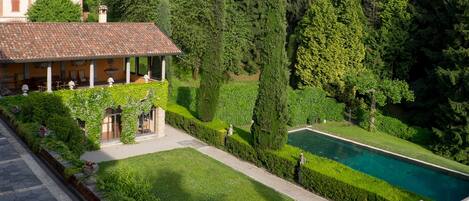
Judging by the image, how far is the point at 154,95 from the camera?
2908cm

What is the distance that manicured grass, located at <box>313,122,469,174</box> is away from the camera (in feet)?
102

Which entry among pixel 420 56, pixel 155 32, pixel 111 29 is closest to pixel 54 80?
pixel 111 29

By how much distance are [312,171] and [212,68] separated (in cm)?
1065

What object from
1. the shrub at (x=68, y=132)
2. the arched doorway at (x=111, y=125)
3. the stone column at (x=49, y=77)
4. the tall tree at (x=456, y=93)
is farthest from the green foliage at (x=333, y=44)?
the stone column at (x=49, y=77)

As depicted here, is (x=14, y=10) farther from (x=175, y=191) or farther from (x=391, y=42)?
(x=391, y=42)

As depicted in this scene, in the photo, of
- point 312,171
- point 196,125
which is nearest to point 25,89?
point 196,125

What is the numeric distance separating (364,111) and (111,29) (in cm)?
2261

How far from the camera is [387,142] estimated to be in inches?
1373

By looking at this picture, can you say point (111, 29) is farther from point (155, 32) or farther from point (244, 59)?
point (244, 59)

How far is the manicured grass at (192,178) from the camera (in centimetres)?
2142

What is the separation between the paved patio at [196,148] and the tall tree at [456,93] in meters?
15.4

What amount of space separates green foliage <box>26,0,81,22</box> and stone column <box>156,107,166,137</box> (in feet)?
55.8

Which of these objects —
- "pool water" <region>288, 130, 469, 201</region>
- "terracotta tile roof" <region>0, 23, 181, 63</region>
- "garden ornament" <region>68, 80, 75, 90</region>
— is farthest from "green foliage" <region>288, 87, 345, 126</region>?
"garden ornament" <region>68, 80, 75, 90</region>

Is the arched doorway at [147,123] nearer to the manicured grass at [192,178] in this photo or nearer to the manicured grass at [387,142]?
the manicured grass at [192,178]
